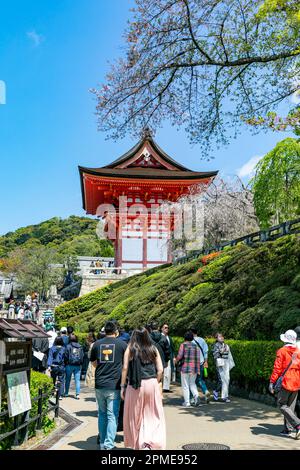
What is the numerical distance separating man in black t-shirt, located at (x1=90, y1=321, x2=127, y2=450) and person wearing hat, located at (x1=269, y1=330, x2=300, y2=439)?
2621 mm

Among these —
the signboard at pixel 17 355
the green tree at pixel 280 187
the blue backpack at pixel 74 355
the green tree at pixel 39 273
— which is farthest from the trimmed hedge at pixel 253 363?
the green tree at pixel 39 273

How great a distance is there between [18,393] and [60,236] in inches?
3924

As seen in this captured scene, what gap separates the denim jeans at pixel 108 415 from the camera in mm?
6680

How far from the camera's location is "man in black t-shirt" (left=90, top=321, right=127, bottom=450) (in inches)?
264

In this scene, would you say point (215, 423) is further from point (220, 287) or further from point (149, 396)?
point (220, 287)

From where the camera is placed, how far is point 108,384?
6.73 m

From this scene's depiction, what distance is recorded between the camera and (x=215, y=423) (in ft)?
29.1

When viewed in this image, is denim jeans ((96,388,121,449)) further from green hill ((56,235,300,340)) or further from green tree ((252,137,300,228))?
green tree ((252,137,300,228))

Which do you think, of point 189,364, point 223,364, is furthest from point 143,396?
point 223,364

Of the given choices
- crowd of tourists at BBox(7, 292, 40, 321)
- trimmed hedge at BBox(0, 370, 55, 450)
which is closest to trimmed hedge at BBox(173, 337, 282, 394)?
trimmed hedge at BBox(0, 370, 55, 450)

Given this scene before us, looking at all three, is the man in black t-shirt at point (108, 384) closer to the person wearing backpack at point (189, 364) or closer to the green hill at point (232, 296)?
the person wearing backpack at point (189, 364)

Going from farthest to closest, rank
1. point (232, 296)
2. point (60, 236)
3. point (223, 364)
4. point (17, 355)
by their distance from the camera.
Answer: point (60, 236)
point (232, 296)
point (223, 364)
point (17, 355)

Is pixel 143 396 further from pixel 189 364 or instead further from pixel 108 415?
pixel 189 364

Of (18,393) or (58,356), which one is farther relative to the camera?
(58,356)
